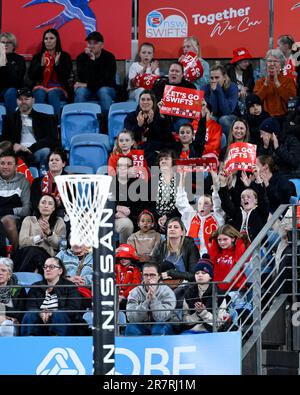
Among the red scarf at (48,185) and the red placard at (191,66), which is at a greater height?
the red placard at (191,66)

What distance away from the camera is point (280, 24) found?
70.9 feet

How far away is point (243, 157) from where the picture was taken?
58.6 feet

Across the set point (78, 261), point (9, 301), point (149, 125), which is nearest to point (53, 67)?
point (149, 125)

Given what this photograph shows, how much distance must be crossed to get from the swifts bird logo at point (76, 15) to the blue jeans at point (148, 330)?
7341 millimetres

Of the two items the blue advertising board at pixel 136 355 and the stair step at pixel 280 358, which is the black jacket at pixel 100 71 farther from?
the stair step at pixel 280 358

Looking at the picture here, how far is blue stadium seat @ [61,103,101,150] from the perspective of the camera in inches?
806

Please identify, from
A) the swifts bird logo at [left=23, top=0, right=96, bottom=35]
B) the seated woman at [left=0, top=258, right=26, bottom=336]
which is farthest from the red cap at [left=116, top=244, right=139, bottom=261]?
the swifts bird logo at [left=23, top=0, right=96, bottom=35]

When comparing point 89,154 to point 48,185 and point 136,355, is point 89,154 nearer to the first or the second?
point 48,185

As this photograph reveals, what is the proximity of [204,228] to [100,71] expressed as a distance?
4.09 meters

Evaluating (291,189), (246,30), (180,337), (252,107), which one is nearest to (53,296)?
(180,337)

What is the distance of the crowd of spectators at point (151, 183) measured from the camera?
16.2 meters

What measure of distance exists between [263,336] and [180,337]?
3.39 feet

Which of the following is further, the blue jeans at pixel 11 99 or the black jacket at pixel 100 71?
the black jacket at pixel 100 71

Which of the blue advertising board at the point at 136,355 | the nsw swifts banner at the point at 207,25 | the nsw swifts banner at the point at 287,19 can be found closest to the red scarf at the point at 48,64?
the nsw swifts banner at the point at 207,25
